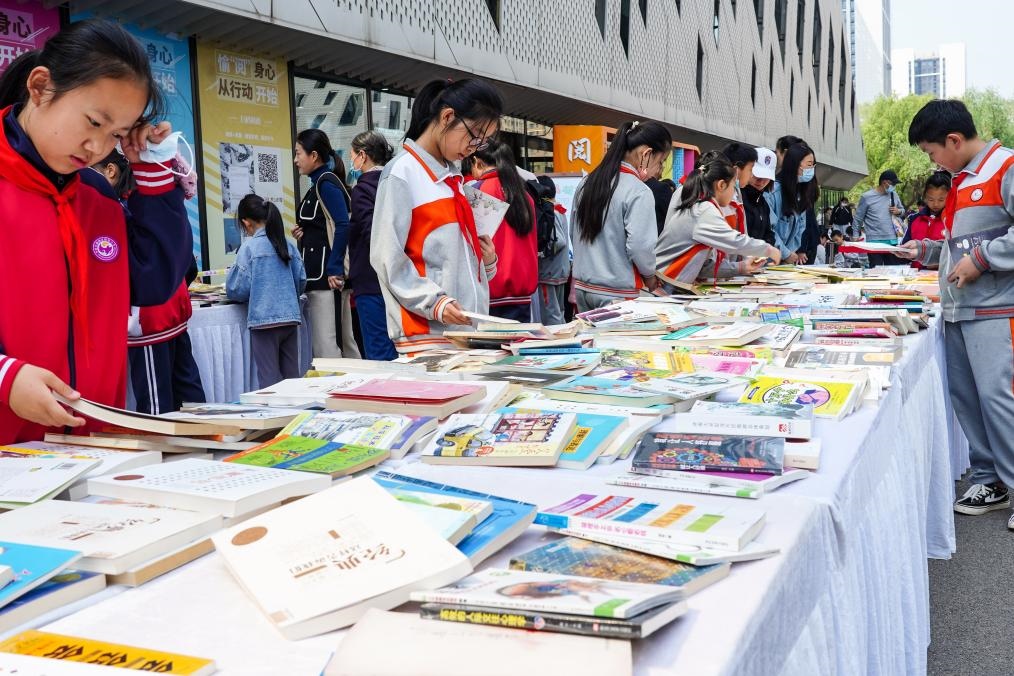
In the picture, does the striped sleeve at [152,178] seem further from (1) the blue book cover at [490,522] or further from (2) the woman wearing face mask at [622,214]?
(2) the woman wearing face mask at [622,214]

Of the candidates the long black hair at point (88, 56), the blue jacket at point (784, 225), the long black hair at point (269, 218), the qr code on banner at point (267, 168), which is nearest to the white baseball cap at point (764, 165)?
the blue jacket at point (784, 225)

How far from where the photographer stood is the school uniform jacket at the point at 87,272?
64.5 inches

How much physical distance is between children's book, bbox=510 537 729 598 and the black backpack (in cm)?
456

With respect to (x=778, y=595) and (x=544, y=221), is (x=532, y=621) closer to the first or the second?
(x=778, y=595)

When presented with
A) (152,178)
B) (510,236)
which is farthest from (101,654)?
(510,236)

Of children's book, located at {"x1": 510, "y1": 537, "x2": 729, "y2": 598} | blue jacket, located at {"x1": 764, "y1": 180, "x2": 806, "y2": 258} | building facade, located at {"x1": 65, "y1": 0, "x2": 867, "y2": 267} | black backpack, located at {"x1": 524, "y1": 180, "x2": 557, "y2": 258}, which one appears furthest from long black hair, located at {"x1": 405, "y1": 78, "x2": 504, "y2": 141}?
blue jacket, located at {"x1": 764, "y1": 180, "x2": 806, "y2": 258}

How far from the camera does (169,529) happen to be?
107cm

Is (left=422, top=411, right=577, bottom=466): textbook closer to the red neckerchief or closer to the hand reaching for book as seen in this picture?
the hand reaching for book

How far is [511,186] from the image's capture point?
14.3 ft

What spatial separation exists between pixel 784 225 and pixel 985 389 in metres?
3.34

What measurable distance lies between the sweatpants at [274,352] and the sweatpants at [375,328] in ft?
3.84

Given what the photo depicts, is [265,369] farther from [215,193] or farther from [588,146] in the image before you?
[588,146]

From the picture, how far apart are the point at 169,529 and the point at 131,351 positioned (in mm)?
3051

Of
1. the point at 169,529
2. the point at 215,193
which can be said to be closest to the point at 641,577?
the point at 169,529
